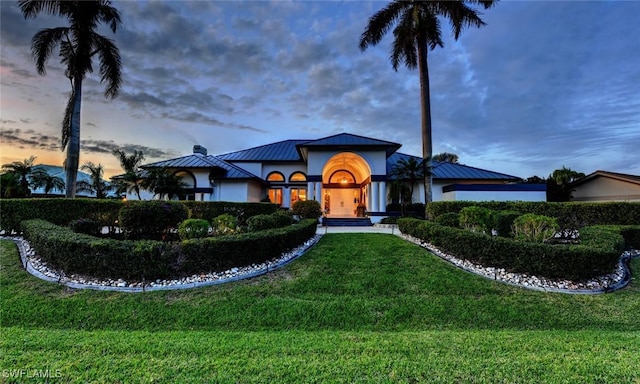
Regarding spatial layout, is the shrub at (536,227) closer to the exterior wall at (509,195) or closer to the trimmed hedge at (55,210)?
the exterior wall at (509,195)

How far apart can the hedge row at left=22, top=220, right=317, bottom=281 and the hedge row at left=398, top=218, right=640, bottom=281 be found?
6.03 m

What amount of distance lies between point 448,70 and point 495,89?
320cm

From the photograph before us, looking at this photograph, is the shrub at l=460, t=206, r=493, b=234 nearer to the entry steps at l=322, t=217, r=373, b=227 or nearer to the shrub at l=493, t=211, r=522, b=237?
the shrub at l=493, t=211, r=522, b=237

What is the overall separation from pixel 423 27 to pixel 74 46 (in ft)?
66.5

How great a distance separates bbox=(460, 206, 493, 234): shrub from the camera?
30.8 ft

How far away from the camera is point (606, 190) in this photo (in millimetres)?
18406

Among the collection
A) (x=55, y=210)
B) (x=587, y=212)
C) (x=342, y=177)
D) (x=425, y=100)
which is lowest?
(x=587, y=212)

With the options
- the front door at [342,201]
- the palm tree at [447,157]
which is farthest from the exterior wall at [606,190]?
the palm tree at [447,157]

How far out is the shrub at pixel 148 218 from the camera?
855 centimetres

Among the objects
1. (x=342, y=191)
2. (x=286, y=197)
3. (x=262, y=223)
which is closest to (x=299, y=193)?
(x=286, y=197)

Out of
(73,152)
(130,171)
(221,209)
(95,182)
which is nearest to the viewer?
→ (73,152)

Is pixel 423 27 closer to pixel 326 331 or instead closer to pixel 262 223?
pixel 262 223

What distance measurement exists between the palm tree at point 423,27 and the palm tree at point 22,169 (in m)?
32.9

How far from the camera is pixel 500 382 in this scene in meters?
2.66
